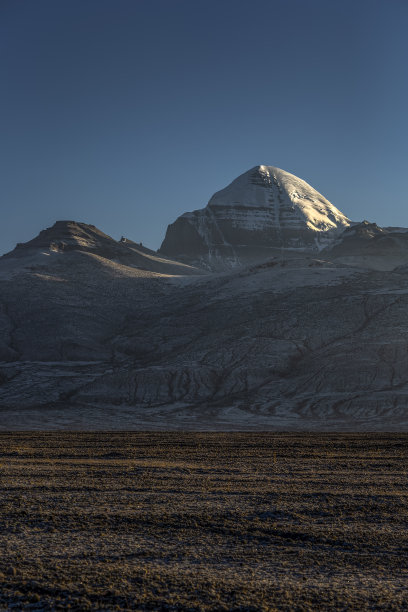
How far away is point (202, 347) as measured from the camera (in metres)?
94.9

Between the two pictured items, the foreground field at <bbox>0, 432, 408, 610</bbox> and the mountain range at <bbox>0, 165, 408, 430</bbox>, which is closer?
the foreground field at <bbox>0, 432, 408, 610</bbox>

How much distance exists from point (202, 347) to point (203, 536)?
269 ft

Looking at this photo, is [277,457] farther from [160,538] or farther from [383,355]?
[383,355]

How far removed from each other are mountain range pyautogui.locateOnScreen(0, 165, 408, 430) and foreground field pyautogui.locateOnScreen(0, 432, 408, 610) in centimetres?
3970

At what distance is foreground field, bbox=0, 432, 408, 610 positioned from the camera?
9.22 meters

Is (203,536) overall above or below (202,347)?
below

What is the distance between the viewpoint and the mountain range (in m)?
69.6

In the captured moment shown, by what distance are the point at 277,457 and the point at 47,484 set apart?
12154 millimetres

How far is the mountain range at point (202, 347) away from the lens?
6962 centimetres

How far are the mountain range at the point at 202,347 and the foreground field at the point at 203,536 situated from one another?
130 ft


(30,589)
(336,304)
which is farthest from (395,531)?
(336,304)

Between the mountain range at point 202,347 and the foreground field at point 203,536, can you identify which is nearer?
the foreground field at point 203,536

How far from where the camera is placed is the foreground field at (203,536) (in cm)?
922

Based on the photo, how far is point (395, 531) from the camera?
43.5 ft
